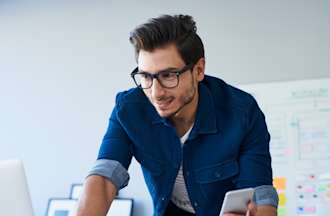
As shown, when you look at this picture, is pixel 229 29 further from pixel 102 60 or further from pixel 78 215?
pixel 78 215

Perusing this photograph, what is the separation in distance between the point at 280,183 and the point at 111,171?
157cm

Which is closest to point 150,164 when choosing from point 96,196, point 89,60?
point 96,196

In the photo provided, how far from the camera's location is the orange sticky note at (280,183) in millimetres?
2717

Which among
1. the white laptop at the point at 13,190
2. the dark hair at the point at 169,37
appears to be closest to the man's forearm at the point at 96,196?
the white laptop at the point at 13,190

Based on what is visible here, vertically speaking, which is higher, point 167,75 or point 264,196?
point 167,75

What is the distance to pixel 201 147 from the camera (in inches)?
60.6

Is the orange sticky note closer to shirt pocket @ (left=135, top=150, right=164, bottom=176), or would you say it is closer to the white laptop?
shirt pocket @ (left=135, top=150, right=164, bottom=176)

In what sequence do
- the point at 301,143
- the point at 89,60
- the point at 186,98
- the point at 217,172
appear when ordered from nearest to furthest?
the point at 186,98 → the point at 217,172 → the point at 301,143 → the point at 89,60

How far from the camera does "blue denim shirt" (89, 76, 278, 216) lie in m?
1.48

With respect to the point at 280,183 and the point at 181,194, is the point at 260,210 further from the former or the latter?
the point at 280,183

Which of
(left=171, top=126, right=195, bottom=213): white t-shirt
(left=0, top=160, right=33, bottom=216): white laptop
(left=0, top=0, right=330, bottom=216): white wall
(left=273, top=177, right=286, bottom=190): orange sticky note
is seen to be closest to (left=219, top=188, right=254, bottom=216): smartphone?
(left=171, top=126, right=195, bottom=213): white t-shirt

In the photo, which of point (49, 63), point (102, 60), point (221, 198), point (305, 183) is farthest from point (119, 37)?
point (221, 198)

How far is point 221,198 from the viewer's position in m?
1.56

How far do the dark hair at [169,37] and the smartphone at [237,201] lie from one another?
0.40 metres
